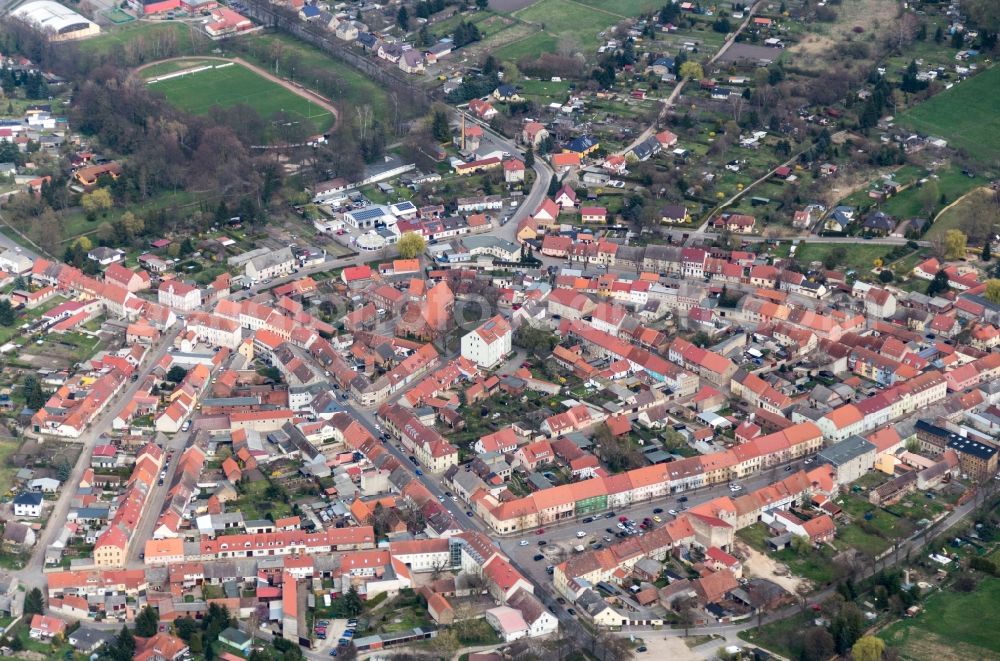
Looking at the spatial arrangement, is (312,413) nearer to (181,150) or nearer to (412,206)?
(412,206)

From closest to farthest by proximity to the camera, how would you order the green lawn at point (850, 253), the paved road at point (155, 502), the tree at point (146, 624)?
the tree at point (146, 624) < the paved road at point (155, 502) < the green lawn at point (850, 253)

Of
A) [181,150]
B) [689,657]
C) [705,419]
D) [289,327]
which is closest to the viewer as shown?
[689,657]

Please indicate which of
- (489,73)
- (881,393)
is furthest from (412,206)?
(881,393)

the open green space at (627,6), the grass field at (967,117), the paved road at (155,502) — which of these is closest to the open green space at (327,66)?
the open green space at (627,6)

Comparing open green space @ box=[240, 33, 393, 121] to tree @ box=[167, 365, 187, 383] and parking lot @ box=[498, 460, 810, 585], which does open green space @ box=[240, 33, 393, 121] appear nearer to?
tree @ box=[167, 365, 187, 383]

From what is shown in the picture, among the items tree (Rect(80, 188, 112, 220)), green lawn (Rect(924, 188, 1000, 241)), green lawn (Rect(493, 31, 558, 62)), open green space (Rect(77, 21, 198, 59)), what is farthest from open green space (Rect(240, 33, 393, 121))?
green lawn (Rect(924, 188, 1000, 241))

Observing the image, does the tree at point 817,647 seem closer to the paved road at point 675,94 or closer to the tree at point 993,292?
the tree at point 993,292
